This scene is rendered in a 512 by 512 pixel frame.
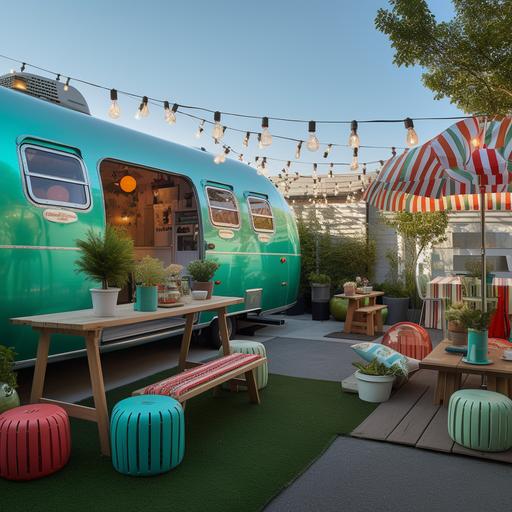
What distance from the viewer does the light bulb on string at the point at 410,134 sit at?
5.30 meters

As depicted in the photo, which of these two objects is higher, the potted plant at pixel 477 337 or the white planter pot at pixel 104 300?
the white planter pot at pixel 104 300

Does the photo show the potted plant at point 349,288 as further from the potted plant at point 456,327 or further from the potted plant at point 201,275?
the potted plant at point 201,275

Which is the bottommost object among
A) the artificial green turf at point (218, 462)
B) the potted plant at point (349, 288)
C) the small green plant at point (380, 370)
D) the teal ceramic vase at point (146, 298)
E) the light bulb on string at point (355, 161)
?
the artificial green turf at point (218, 462)

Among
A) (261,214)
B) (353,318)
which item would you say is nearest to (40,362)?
(261,214)

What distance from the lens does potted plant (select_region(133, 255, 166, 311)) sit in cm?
340

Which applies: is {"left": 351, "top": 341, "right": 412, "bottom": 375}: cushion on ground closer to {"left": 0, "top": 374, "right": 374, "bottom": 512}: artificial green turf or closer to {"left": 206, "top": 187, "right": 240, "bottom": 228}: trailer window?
{"left": 0, "top": 374, "right": 374, "bottom": 512}: artificial green turf

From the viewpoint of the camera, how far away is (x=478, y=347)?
377 centimetres

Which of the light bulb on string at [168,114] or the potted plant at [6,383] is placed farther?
the light bulb on string at [168,114]

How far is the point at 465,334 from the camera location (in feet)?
14.0

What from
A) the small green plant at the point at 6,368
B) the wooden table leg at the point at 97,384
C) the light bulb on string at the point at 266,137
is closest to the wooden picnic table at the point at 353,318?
the light bulb on string at the point at 266,137

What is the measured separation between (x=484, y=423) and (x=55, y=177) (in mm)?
3843

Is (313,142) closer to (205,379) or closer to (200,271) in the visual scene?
(200,271)

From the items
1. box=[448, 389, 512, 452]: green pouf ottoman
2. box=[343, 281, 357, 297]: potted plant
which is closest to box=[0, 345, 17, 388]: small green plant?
box=[448, 389, 512, 452]: green pouf ottoman

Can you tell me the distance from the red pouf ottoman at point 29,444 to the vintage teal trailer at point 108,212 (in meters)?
1.28
